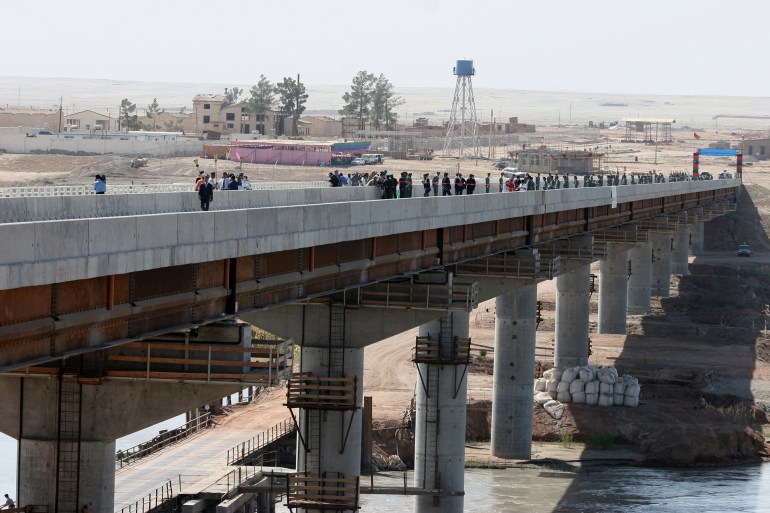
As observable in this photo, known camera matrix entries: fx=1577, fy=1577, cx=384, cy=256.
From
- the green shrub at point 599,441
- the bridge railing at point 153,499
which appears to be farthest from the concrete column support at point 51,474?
the green shrub at point 599,441

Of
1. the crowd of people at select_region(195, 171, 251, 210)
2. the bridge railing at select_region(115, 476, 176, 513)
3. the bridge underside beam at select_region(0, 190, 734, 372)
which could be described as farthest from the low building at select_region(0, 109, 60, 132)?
the crowd of people at select_region(195, 171, 251, 210)

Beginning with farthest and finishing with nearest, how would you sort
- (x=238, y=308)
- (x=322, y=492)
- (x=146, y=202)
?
(x=322, y=492), (x=146, y=202), (x=238, y=308)

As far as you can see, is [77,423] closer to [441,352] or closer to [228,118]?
[441,352]

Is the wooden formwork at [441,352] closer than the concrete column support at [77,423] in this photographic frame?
No

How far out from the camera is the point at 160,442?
1972 inches

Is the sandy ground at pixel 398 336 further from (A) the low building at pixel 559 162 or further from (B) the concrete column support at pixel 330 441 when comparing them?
(B) the concrete column support at pixel 330 441

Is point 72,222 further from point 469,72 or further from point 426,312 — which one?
point 469,72

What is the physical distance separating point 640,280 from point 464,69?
270ft

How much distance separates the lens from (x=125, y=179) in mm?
118438

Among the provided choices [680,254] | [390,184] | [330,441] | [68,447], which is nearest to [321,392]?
[330,441]

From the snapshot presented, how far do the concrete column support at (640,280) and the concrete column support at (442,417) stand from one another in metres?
53.2

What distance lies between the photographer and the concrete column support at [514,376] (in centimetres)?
5806

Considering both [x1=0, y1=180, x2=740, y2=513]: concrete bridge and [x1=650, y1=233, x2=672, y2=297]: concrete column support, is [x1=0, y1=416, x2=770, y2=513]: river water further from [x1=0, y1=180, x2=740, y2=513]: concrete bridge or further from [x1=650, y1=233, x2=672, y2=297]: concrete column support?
[x1=650, y1=233, x2=672, y2=297]: concrete column support

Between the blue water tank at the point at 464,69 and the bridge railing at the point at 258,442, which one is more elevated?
the blue water tank at the point at 464,69
